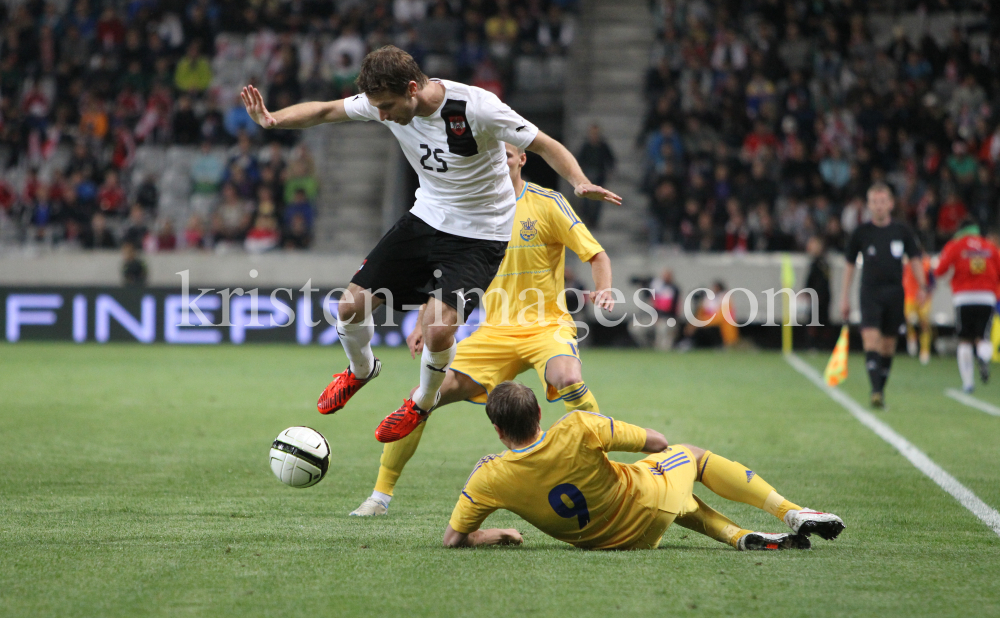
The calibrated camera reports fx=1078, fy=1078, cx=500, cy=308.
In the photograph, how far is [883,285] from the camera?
1105 cm

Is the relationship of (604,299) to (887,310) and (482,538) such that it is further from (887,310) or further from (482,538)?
(887,310)

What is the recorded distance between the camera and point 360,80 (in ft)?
17.5

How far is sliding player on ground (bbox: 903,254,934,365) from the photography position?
17219 millimetres

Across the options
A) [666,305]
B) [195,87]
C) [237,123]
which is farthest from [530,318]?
[195,87]

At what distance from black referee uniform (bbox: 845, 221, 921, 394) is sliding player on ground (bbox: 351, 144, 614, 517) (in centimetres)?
540

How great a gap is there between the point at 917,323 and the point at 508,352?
1455 centimetres

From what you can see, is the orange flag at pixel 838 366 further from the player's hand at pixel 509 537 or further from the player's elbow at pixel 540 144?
the player's hand at pixel 509 537

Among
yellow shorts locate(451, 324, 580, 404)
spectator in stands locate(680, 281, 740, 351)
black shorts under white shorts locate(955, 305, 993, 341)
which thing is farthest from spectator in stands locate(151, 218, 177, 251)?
yellow shorts locate(451, 324, 580, 404)

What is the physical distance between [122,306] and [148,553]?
15.6 m

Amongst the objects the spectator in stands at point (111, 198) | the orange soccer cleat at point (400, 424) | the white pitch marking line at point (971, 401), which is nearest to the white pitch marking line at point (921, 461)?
the white pitch marking line at point (971, 401)

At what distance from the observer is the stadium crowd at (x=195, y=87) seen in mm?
21250

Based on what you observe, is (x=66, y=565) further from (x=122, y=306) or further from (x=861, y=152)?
(x=861, y=152)

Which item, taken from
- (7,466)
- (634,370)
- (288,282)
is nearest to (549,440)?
(7,466)

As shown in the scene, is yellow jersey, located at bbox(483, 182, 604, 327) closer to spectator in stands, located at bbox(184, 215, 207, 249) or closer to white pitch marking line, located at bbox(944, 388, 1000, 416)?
white pitch marking line, located at bbox(944, 388, 1000, 416)
